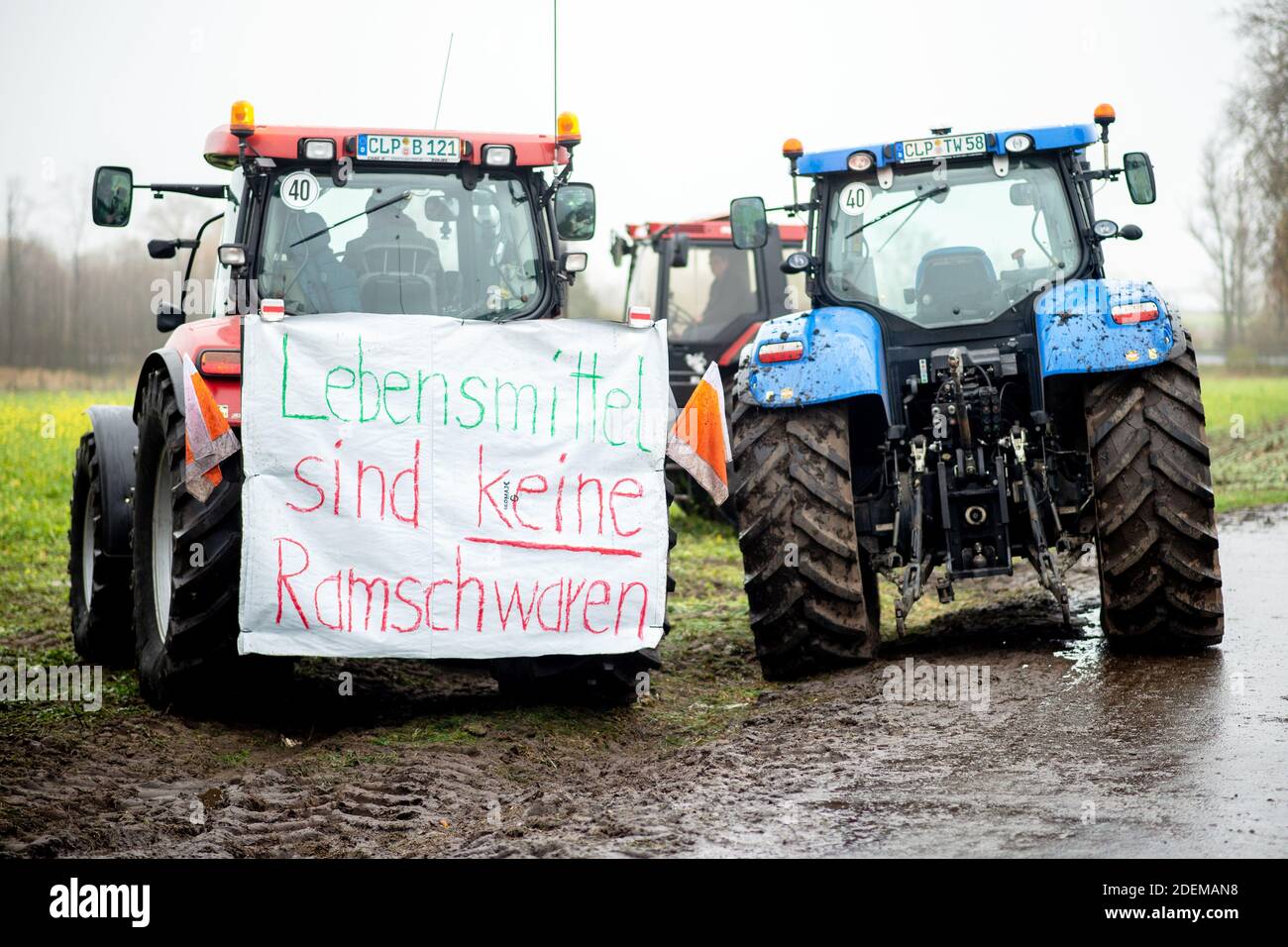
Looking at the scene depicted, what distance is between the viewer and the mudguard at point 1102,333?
6898 millimetres

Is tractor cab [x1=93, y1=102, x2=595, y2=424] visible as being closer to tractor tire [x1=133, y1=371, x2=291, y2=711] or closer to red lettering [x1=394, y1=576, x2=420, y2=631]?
tractor tire [x1=133, y1=371, x2=291, y2=711]

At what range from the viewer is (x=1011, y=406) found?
7465 millimetres

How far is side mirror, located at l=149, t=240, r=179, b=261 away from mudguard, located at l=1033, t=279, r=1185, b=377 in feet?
13.2

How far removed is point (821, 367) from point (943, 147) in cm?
143

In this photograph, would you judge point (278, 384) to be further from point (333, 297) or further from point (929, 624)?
point (929, 624)

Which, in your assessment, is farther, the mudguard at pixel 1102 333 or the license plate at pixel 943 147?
the license plate at pixel 943 147

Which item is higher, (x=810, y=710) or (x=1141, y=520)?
(x=1141, y=520)

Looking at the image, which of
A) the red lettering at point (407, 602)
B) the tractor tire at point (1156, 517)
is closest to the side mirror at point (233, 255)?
the red lettering at point (407, 602)

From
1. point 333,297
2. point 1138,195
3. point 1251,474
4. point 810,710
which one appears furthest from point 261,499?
point 1251,474

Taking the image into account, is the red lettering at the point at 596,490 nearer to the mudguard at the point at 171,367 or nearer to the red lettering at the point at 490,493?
the red lettering at the point at 490,493

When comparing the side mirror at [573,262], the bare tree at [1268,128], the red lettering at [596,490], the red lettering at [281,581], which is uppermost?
the bare tree at [1268,128]

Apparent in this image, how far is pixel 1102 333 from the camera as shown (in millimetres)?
6977

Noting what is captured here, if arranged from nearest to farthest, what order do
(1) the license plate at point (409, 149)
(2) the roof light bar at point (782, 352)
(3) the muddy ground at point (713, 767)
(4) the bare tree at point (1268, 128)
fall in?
(3) the muddy ground at point (713, 767), (1) the license plate at point (409, 149), (2) the roof light bar at point (782, 352), (4) the bare tree at point (1268, 128)

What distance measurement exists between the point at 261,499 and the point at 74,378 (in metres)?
28.9
